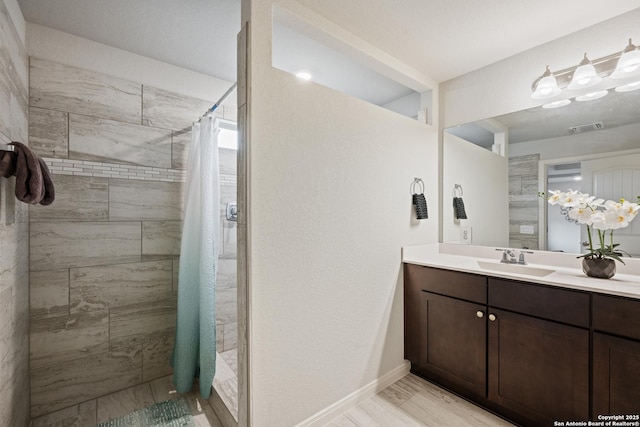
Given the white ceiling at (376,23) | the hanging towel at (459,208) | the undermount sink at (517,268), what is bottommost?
the undermount sink at (517,268)

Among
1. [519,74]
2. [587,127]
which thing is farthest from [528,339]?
[519,74]

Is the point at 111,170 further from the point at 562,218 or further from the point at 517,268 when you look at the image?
the point at 562,218

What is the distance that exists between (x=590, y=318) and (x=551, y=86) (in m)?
1.42

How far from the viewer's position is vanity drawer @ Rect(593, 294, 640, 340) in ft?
4.23

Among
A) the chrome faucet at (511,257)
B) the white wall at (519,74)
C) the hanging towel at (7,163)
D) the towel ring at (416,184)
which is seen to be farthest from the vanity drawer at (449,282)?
the hanging towel at (7,163)

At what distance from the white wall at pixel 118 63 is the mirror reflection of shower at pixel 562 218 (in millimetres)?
2584

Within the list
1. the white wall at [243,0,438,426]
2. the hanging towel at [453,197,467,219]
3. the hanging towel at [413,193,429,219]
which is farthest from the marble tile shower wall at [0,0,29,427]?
the hanging towel at [453,197,467,219]

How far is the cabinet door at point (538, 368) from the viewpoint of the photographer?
1445 mm

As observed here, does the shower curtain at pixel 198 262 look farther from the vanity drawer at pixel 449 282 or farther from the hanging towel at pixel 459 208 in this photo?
the hanging towel at pixel 459 208

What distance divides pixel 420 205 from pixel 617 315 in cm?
123

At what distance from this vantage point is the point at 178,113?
2.31m

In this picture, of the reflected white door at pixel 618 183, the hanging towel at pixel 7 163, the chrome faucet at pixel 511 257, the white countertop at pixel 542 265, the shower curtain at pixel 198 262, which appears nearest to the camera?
the hanging towel at pixel 7 163

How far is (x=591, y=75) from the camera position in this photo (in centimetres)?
171

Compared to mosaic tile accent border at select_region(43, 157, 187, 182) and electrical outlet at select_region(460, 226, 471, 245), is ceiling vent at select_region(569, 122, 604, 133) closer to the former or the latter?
electrical outlet at select_region(460, 226, 471, 245)
